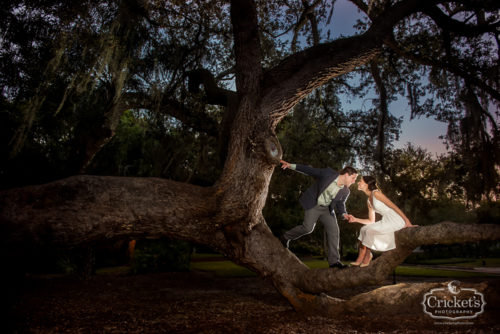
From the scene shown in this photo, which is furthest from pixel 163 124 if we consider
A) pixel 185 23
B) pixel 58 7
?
pixel 58 7

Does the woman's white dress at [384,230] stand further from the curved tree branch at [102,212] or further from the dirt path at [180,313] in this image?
the curved tree branch at [102,212]

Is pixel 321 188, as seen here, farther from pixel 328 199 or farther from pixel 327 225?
pixel 327 225

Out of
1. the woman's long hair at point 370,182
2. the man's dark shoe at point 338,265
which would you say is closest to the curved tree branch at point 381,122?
the woman's long hair at point 370,182

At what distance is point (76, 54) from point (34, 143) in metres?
4.17

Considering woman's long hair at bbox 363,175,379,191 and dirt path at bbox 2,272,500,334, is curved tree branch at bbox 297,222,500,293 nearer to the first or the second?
dirt path at bbox 2,272,500,334

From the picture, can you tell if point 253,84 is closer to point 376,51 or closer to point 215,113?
point 376,51

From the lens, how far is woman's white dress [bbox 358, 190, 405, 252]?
4.22 metres

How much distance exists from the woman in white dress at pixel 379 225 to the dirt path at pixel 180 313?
0.95 metres

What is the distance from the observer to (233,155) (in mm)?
4887

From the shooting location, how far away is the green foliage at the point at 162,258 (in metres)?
11.7

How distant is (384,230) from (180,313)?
149 inches

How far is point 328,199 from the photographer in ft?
15.7

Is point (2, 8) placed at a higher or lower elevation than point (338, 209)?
higher

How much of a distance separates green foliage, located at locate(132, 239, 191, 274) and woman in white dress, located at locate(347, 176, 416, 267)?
9.21m
